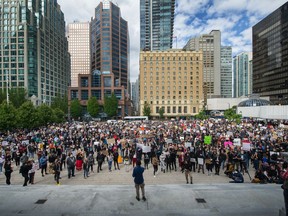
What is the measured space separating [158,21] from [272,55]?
322 ft

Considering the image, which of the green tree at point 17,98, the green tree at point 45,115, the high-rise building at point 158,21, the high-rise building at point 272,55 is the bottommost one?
the green tree at point 45,115

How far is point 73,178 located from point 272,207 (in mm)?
11431

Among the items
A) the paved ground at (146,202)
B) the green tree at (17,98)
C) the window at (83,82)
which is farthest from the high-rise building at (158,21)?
the paved ground at (146,202)

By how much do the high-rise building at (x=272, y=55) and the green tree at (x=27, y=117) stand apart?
118 meters

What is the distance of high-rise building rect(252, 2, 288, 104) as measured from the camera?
108 meters

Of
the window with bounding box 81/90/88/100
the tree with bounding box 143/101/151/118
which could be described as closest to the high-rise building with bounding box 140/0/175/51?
the window with bounding box 81/90/88/100

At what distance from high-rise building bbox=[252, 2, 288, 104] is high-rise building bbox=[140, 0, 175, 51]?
7082 centimetres

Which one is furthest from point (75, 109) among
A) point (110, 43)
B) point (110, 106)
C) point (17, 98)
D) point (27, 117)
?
point (110, 43)

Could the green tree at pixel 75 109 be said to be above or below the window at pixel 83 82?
below

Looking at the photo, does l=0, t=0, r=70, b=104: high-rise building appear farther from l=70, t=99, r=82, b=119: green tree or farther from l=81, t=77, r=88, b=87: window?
l=70, t=99, r=82, b=119: green tree

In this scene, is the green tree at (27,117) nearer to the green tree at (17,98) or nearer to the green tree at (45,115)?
the green tree at (45,115)

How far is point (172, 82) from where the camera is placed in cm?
10600

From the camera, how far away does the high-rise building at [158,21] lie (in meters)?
178

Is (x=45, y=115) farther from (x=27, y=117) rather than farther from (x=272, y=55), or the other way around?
(x=272, y=55)
